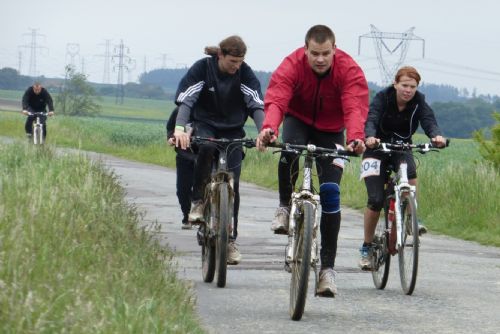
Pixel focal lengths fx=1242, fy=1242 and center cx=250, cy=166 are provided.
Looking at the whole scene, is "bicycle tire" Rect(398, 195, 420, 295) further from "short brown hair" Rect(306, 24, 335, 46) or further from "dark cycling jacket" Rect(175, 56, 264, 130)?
"short brown hair" Rect(306, 24, 335, 46)

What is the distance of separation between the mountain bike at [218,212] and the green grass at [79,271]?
44 centimetres

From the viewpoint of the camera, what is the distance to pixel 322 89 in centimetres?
839

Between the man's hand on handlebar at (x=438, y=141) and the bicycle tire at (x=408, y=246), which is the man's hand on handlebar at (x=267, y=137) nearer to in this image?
the bicycle tire at (x=408, y=246)

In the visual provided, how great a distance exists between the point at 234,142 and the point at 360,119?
1.81 metres

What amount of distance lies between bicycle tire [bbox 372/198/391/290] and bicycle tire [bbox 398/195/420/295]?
0.48 ft

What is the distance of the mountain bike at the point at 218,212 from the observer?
9305 millimetres

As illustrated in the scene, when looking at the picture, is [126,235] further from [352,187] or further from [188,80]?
[352,187]

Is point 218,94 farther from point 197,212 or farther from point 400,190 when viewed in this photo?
point 400,190

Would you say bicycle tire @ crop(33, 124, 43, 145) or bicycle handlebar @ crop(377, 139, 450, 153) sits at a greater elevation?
bicycle handlebar @ crop(377, 139, 450, 153)

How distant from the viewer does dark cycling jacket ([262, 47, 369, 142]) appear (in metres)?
8.12

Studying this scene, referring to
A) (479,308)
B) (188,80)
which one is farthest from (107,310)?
(188,80)

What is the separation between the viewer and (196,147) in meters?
10.5

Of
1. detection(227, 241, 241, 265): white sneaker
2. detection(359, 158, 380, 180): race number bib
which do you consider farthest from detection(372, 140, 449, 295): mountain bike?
detection(227, 241, 241, 265): white sneaker

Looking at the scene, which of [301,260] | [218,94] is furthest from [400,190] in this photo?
[301,260]
